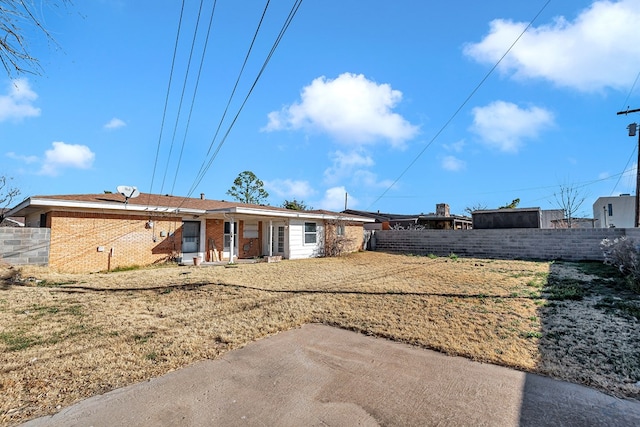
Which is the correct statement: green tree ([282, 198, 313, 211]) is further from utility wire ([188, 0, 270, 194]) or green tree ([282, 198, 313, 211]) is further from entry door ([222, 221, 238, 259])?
utility wire ([188, 0, 270, 194])

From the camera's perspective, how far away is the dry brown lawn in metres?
3.39

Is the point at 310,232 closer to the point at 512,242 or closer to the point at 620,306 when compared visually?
the point at 512,242

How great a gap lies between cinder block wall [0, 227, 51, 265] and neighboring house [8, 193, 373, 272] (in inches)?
9.6

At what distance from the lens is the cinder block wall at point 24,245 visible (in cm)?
972

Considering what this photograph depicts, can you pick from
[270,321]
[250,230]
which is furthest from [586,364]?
[250,230]

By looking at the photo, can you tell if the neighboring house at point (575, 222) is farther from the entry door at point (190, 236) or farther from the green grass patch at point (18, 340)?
the green grass patch at point (18, 340)

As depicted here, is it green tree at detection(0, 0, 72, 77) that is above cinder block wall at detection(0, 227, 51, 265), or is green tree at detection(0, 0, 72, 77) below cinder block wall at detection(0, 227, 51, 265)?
above

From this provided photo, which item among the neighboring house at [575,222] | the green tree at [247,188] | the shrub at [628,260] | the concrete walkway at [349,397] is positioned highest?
the green tree at [247,188]

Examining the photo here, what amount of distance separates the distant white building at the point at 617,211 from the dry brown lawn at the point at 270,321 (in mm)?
22863

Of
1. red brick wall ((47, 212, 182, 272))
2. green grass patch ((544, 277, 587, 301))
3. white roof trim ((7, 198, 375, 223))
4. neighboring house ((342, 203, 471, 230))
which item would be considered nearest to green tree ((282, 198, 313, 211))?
neighboring house ((342, 203, 471, 230))

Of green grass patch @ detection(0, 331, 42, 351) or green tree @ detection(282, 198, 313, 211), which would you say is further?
green tree @ detection(282, 198, 313, 211)

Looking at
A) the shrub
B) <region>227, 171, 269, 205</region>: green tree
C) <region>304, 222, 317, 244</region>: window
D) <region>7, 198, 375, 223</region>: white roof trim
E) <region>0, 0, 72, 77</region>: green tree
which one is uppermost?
<region>227, 171, 269, 205</region>: green tree

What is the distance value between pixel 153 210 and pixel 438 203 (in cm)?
2439

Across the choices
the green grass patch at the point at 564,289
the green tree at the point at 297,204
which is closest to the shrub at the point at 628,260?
the green grass patch at the point at 564,289
